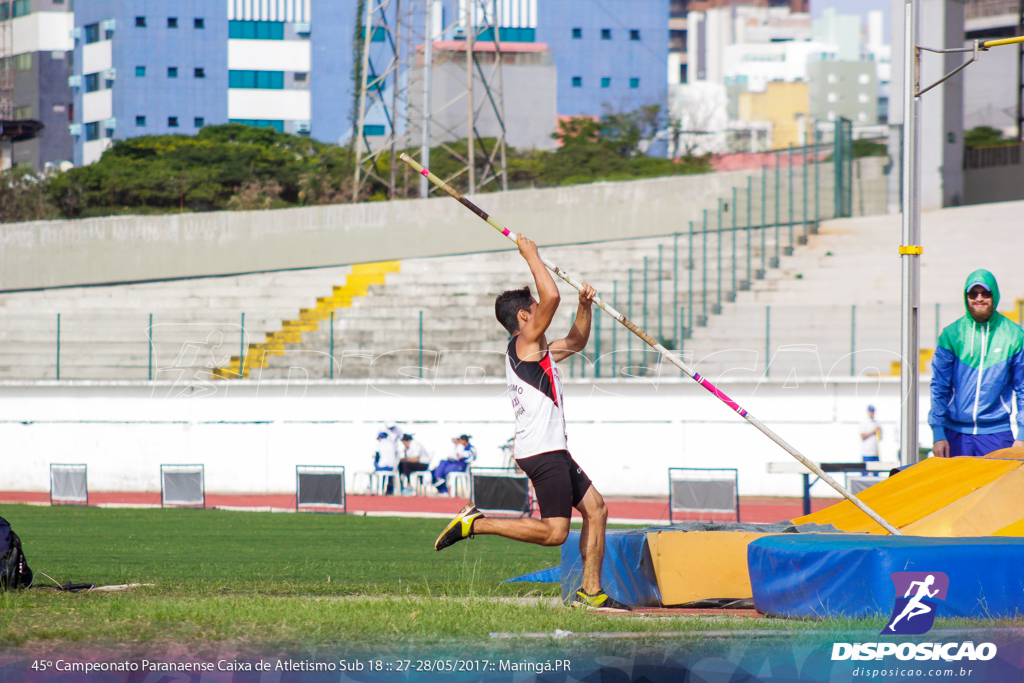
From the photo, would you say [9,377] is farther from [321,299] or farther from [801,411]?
[801,411]

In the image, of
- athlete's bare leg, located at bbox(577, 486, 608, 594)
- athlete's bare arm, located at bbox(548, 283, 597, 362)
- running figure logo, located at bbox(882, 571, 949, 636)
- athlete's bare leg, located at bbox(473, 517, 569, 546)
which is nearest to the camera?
running figure logo, located at bbox(882, 571, 949, 636)

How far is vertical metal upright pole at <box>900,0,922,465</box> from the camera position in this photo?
985 centimetres

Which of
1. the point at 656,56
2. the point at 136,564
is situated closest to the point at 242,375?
the point at 136,564

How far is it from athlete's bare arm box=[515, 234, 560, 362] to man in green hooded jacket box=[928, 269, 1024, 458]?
3231mm

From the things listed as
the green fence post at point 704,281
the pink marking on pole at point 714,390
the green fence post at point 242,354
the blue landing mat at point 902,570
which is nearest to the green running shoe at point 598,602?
the blue landing mat at point 902,570

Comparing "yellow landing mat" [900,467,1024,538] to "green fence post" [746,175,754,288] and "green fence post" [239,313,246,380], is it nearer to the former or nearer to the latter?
"green fence post" [239,313,246,380]

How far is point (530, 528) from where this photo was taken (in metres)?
6.46

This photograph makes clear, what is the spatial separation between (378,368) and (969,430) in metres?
19.0

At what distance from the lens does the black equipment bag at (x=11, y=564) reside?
281 inches

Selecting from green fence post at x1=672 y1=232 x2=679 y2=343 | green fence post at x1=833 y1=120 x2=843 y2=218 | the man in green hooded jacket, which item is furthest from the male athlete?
green fence post at x1=833 y1=120 x2=843 y2=218

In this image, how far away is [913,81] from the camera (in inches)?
394

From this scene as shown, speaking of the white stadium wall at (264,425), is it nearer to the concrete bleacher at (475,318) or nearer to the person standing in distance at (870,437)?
the concrete bleacher at (475,318)

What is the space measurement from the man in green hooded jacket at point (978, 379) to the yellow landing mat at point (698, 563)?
6.78 feet

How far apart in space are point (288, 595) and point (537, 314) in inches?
116
